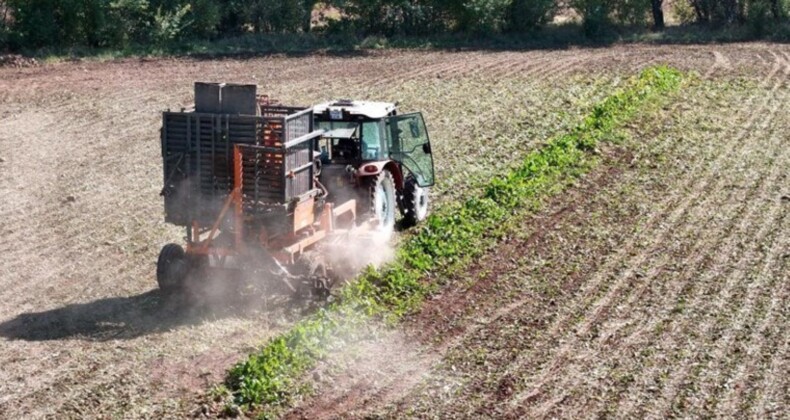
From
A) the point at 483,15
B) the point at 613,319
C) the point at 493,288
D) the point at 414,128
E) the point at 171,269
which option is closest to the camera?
the point at 613,319

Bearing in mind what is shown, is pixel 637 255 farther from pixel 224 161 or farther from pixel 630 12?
pixel 630 12

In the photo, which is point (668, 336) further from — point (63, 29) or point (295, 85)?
point (63, 29)

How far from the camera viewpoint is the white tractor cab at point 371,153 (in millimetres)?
17438

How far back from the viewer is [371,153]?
17.8 meters

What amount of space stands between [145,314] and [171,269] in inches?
26.3

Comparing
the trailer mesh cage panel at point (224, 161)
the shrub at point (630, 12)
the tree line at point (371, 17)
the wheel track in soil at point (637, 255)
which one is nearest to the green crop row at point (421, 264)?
the trailer mesh cage panel at point (224, 161)

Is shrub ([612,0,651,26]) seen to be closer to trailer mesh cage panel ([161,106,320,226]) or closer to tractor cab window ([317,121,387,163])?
tractor cab window ([317,121,387,163])

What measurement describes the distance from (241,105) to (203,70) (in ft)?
68.2

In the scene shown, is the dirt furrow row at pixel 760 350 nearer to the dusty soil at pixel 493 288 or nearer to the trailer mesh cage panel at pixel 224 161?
the dusty soil at pixel 493 288

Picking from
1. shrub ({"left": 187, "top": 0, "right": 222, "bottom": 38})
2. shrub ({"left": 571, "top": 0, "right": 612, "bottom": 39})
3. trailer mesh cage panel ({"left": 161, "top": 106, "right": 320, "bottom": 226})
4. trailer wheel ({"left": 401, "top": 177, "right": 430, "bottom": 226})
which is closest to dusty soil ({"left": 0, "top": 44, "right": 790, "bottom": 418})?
trailer mesh cage panel ({"left": 161, "top": 106, "right": 320, "bottom": 226})

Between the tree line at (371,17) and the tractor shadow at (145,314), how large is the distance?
24.8 metres

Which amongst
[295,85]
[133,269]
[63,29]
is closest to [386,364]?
[133,269]

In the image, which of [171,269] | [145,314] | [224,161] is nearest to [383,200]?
[224,161]

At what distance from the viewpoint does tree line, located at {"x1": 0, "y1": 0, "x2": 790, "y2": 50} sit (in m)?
39.5
